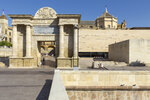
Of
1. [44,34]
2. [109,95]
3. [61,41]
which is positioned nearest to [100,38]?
[61,41]

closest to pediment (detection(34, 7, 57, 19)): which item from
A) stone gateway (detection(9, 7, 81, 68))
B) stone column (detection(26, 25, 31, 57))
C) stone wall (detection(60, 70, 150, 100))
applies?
stone gateway (detection(9, 7, 81, 68))

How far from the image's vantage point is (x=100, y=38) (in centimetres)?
3900

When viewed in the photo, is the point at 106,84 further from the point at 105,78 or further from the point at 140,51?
the point at 140,51

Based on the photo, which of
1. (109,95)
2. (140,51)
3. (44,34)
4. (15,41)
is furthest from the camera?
(140,51)

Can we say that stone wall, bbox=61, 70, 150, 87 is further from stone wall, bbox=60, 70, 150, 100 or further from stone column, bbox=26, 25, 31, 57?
stone column, bbox=26, 25, 31, 57

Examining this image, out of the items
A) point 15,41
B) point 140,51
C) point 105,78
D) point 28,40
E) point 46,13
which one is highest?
point 46,13

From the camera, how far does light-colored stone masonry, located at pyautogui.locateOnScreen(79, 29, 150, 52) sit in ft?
127

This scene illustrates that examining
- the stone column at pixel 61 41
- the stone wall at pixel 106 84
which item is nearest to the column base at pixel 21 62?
the stone column at pixel 61 41

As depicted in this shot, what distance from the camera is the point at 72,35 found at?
1728cm

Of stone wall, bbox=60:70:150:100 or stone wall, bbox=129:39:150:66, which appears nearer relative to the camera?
stone wall, bbox=60:70:150:100

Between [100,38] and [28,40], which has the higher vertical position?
[100,38]

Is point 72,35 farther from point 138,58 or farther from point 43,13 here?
point 138,58

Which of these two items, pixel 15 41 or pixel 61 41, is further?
pixel 15 41

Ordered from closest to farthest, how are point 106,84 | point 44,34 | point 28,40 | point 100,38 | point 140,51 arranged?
point 106,84 → point 28,40 → point 44,34 → point 140,51 → point 100,38
